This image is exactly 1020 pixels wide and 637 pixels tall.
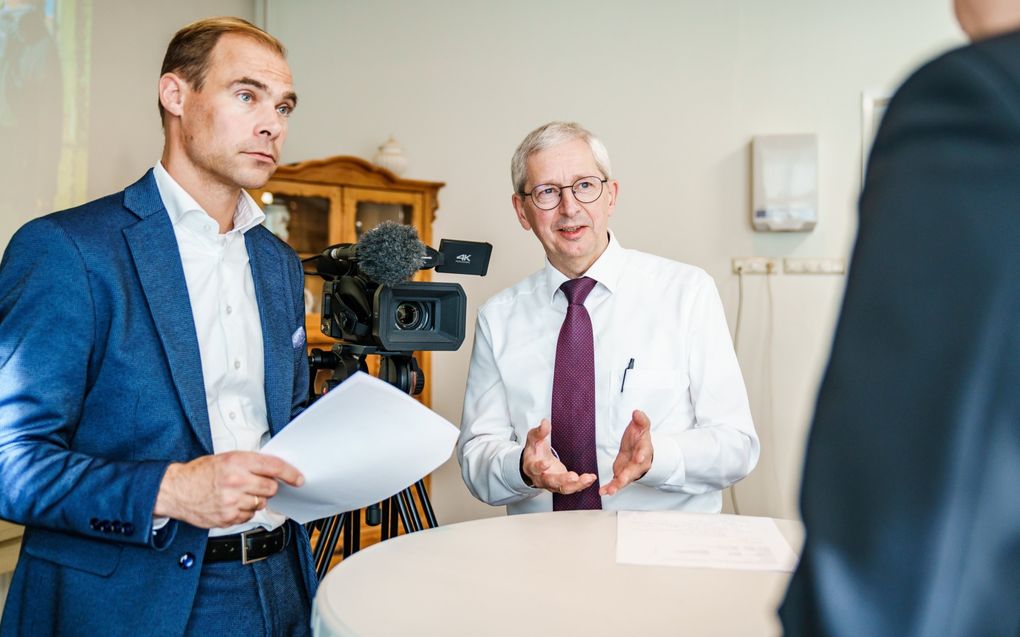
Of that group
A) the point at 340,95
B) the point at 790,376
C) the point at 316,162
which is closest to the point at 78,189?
the point at 316,162

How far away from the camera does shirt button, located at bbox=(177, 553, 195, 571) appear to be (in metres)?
1.27

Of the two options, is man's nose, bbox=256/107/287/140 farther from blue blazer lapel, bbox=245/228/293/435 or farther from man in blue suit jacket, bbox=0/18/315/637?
blue blazer lapel, bbox=245/228/293/435

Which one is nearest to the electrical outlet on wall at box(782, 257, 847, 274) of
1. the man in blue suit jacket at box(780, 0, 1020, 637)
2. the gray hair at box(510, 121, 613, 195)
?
the gray hair at box(510, 121, 613, 195)

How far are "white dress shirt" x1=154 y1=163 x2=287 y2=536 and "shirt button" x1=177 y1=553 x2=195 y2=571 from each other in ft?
0.38

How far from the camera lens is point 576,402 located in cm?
200

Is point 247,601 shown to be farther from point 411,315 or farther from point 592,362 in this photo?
point 592,362

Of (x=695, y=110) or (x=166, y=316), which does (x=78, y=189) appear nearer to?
(x=166, y=316)

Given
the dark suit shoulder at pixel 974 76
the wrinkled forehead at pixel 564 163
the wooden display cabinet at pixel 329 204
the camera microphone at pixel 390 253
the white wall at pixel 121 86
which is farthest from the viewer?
the wooden display cabinet at pixel 329 204

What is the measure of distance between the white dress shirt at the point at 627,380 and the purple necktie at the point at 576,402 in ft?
0.16

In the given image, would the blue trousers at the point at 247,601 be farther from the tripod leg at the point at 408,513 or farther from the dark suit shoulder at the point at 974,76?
the dark suit shoulder at the point at 974,76

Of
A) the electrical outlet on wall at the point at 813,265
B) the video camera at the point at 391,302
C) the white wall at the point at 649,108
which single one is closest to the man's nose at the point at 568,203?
the video camera at the point at 391,302

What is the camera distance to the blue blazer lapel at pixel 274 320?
1481 millimetres

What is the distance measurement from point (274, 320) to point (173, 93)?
463 mm

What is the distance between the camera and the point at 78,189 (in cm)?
293
